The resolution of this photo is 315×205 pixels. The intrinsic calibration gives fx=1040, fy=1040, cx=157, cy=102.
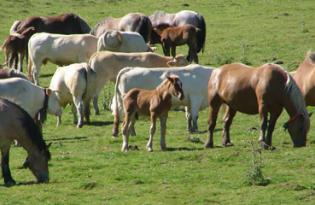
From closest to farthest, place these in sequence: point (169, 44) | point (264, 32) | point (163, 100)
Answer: point (163, 100) < point (169, 44) < point (264, 32)

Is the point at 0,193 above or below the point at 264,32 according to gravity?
above

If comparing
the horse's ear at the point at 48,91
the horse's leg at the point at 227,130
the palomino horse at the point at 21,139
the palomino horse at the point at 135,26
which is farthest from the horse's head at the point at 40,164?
the palomino horse at the point at 135,26

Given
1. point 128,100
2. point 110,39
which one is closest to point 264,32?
point 110,39

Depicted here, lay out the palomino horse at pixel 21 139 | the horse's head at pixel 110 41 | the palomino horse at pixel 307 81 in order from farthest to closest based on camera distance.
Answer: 1. the horse's head at pixel 110 41
2. the palomino horse at pixel 307 81
3. the palomino horse at pixel 21 139

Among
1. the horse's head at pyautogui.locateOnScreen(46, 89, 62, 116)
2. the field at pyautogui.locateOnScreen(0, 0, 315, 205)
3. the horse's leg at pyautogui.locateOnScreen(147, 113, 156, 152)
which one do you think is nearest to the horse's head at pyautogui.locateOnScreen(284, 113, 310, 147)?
the field at pyautogui.locateOnScreen(0, 0, 315, 205)

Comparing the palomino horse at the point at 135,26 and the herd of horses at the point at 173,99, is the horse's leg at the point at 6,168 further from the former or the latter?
the palomino horse at the point at 135,26

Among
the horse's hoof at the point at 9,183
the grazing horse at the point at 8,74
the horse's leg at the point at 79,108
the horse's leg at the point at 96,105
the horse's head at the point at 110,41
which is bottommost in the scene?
the horse's leg at the point at 96,105

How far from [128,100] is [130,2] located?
27187 millimetres

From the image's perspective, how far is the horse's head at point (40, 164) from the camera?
51.9 feet

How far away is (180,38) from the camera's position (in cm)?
3198

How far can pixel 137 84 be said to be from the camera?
21.4m

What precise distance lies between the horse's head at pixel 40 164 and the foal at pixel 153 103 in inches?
119

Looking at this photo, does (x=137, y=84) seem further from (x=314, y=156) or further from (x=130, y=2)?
(x=130, y=2)

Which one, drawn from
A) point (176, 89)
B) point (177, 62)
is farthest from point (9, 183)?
point (177, 62)
